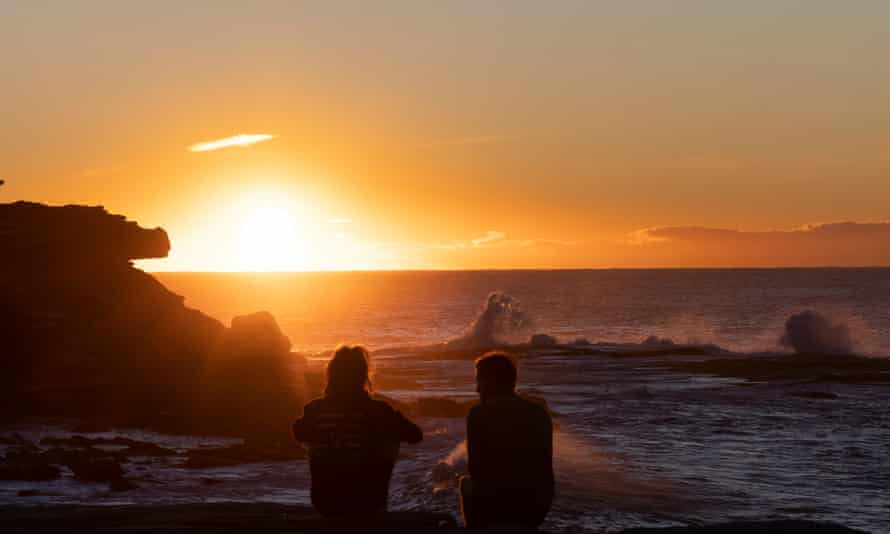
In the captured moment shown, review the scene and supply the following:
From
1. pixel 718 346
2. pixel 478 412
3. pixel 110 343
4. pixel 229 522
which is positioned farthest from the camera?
pixel 718 346

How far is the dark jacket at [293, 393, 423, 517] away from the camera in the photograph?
10.1 metres

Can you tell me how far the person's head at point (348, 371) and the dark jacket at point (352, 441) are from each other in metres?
0.07

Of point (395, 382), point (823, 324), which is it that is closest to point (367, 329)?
point (823, 324)

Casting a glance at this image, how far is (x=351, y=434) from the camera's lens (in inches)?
400

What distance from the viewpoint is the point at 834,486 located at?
2211 cm

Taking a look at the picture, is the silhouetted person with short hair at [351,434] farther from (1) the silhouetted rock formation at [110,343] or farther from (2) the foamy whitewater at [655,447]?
(1) the silhouetted rock formation at [110,343]

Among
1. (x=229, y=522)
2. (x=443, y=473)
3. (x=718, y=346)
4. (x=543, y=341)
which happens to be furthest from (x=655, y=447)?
(x=718, y=346)

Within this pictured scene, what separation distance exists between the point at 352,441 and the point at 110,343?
29.6m

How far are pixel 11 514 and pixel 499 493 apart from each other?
→ 5.94 metres

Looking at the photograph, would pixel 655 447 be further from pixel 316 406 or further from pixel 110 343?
pixel 110 343

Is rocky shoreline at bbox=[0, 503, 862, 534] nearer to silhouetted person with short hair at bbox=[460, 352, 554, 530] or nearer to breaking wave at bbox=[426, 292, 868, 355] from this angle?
silhouetted person with short hair at bbox=[460, 352, 554, 530]

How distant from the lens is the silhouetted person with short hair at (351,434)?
396 inches

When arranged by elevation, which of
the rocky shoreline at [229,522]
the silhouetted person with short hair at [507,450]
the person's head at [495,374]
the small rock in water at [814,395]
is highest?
the person's head at [495,374]

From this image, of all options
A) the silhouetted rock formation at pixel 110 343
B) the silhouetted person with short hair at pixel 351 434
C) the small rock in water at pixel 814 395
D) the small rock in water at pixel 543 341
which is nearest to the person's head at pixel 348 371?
the silhouetted person with short hair at pixel 351 434
